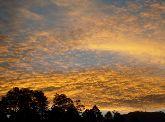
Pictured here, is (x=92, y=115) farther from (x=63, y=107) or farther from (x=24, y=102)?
(x=24, y=102)

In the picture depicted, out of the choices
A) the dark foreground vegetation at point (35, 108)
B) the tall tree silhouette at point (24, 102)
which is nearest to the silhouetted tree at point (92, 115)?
the dark foreground vegetation at point (35, 108)

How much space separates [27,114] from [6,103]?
14.5 metres

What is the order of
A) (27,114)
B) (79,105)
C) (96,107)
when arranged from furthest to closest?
(96,107)
(79,105)
(27,114)

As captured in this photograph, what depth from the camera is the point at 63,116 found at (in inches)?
4112

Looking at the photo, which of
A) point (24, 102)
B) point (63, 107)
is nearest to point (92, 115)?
point (63, 107)

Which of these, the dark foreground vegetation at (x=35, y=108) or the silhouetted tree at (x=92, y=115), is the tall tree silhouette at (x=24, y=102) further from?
the silhouetted tree at (x=92, y=115)

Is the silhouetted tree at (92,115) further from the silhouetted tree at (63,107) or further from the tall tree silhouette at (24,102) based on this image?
the tall tree silhouette at (24,102)

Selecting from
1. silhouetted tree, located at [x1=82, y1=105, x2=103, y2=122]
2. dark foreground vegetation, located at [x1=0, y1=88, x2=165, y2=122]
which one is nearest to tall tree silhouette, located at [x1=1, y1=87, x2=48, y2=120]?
dark foreground vegetation, located at [x1=0, y1=88, x2=165, y2=122]

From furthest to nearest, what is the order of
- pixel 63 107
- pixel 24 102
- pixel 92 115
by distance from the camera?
pixel 92 115
pixel 63 107
pixel 24 102

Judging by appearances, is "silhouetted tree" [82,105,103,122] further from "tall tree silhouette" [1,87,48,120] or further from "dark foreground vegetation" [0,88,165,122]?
"tall tree silhouette" [1,87,48,120]

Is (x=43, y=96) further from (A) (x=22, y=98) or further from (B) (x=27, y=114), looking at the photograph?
→ (B) (x=27, y=114)

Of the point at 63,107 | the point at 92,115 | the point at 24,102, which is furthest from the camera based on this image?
the point at 92,115

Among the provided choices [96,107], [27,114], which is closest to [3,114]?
[27,114]

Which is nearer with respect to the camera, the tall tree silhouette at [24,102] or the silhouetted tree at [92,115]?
the tall tree silhouette at [24,102]
